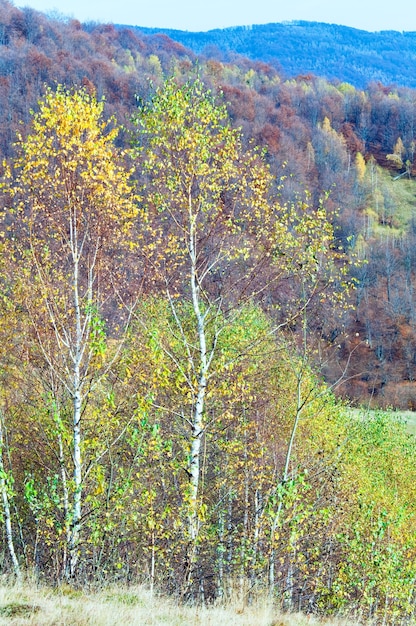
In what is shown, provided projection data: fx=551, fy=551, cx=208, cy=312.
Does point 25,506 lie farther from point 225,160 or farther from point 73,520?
point 225,160

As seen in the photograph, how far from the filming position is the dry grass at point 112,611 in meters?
6.73

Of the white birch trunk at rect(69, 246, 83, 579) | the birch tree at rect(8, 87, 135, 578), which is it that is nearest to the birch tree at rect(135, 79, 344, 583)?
the birch tree at rect(8, 87, 135, 578)

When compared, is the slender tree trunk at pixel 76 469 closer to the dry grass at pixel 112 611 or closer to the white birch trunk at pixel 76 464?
the white birch trunk at pixel 76 464

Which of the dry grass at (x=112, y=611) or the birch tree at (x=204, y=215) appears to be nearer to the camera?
the dry grass at (x=112, y=611)

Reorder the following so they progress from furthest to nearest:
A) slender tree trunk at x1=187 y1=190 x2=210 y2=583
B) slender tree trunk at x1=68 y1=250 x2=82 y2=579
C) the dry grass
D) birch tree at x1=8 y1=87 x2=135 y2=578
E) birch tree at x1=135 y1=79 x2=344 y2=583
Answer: birch tree at x1=135 y1=79 x2=344 y2=583, birch tree at x1=8 y1=87 x2=135 y2=578, slender tree trunk at x1=187 y1=190 x2=210 y2=583, slender tree trunk at x1=68 y1=250 x2=82 y2=579, the dry grass

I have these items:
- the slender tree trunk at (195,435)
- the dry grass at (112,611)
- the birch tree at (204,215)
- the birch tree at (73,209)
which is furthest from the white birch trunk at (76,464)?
Answer: the slender tree trunk at (195,435)

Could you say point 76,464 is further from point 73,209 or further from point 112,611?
point 73,209

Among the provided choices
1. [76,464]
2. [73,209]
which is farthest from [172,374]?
[73,209]

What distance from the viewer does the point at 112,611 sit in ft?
23.5

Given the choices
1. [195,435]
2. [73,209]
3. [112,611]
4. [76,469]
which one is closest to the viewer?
[112,611]

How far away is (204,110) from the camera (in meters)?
10.7

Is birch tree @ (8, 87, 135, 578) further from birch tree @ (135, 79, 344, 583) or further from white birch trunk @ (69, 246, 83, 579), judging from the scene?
birch tree @ (135, 79, 344, 583)

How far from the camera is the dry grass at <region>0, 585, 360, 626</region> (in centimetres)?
673

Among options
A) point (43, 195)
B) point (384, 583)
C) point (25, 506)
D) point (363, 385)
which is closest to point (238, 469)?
point (384, 583)
